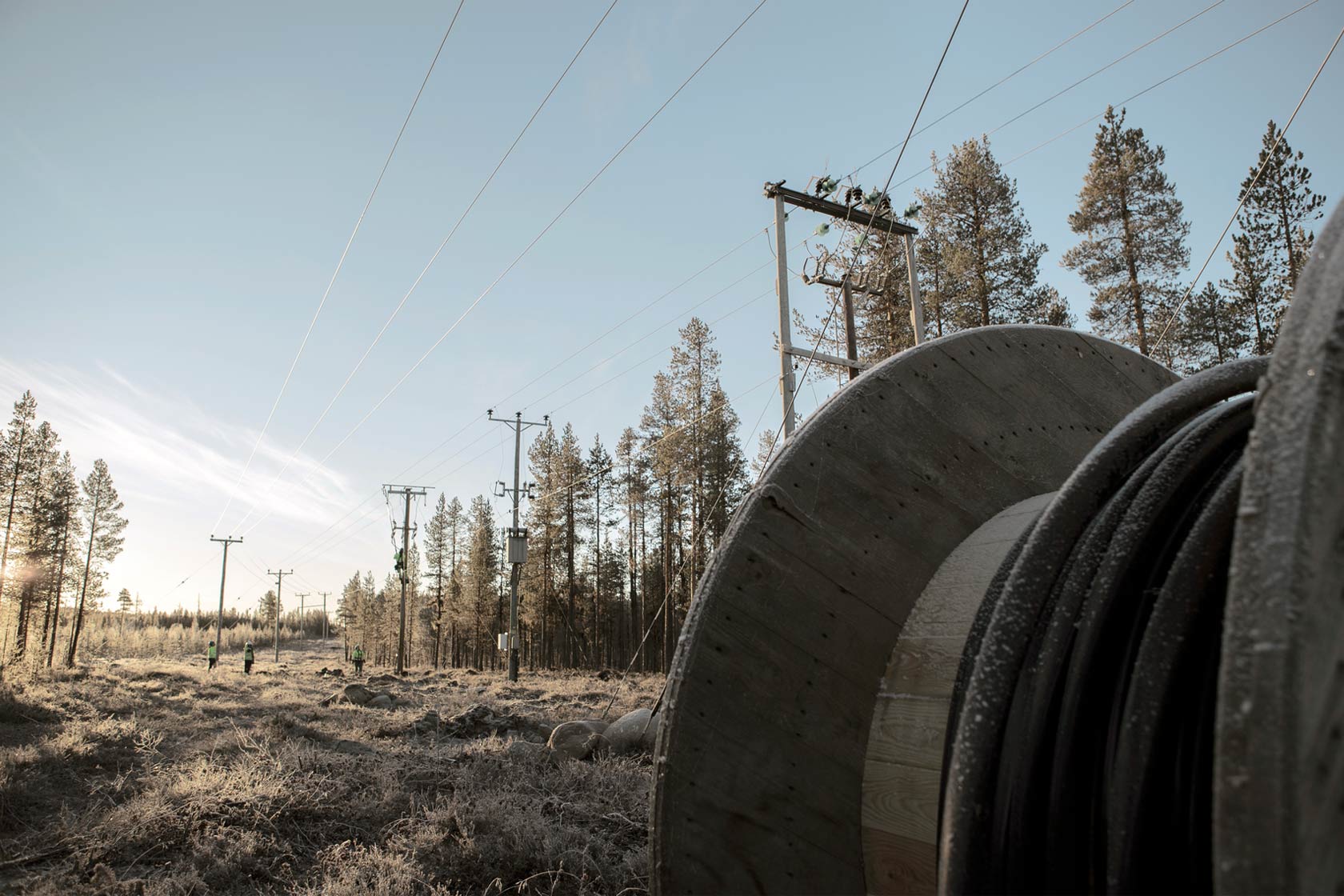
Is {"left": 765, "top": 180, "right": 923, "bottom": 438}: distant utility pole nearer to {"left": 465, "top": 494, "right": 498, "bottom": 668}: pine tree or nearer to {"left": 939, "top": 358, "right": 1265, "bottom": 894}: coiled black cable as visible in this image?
{"left": 939, "top": 358, "right": 1265, "bottom": 894}: coiled black cable

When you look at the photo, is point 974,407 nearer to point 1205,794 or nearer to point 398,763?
point 1205,794

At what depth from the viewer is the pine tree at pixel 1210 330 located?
1069 inches

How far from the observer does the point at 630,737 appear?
33.1 ft

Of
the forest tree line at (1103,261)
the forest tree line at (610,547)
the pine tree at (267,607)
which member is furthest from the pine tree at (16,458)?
the pine tree at (267,607)

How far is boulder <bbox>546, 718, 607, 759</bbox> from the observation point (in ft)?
32.5

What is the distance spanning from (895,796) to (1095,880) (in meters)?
0.90

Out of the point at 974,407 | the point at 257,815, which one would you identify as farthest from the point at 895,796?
the point at 257,815

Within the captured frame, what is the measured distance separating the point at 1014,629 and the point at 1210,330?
3218 cm

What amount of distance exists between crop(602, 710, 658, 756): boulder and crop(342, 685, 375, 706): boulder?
1034cm

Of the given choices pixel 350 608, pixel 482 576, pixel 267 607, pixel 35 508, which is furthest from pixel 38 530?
pixel 267 607

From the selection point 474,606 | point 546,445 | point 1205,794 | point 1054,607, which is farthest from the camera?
point 474,606

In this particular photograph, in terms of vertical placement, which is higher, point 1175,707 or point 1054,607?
point 1054,607

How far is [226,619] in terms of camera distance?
154 m

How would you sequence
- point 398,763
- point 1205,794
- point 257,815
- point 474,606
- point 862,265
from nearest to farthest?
point 1205,794 → point 257,815 → point 398,763 → point 862,265 → point 474,606
